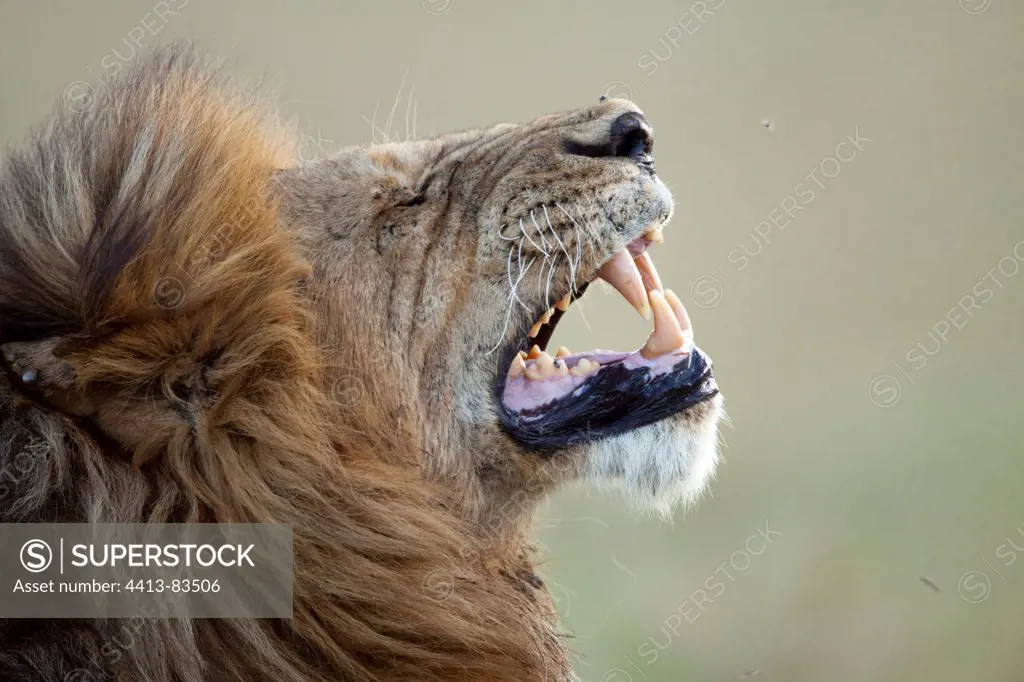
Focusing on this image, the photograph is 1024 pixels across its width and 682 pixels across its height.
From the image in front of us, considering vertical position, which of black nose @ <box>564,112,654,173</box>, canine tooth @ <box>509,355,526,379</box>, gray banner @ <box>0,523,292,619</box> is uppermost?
black nose @ <box>564,112,654,173</box>

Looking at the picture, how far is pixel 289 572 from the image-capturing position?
83.7 inches

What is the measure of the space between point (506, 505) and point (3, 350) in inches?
42.8

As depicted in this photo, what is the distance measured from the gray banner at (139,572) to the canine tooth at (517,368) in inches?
28.1

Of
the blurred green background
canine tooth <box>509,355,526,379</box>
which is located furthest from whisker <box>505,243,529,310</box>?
the blurred green background

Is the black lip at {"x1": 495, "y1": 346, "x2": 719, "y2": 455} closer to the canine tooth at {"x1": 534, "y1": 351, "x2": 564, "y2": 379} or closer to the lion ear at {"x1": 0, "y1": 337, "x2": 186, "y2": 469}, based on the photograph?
the canine tooth at {"x1": 534, "y1": 351, "x2": 564, "y2": 379}

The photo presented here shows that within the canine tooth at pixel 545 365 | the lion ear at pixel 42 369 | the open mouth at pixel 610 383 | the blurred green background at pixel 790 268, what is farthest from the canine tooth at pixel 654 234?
the blurred green background at pixel 790 268

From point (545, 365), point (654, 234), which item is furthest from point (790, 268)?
point (545, 365)

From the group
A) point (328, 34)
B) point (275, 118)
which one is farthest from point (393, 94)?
point (275, 118)

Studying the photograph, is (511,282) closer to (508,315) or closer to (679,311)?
(508,315)

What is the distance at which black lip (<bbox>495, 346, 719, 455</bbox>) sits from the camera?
8.21 feet

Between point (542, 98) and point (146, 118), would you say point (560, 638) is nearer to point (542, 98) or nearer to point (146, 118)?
point (146, 118)

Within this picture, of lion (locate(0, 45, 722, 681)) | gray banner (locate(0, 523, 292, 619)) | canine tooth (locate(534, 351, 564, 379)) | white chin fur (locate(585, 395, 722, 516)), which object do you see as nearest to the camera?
gray banner (locate(0, 523, 292, 619))

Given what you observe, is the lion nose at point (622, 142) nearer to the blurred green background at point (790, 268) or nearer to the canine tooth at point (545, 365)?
the canine tooth at point (545, 365)

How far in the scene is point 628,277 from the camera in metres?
2.62
